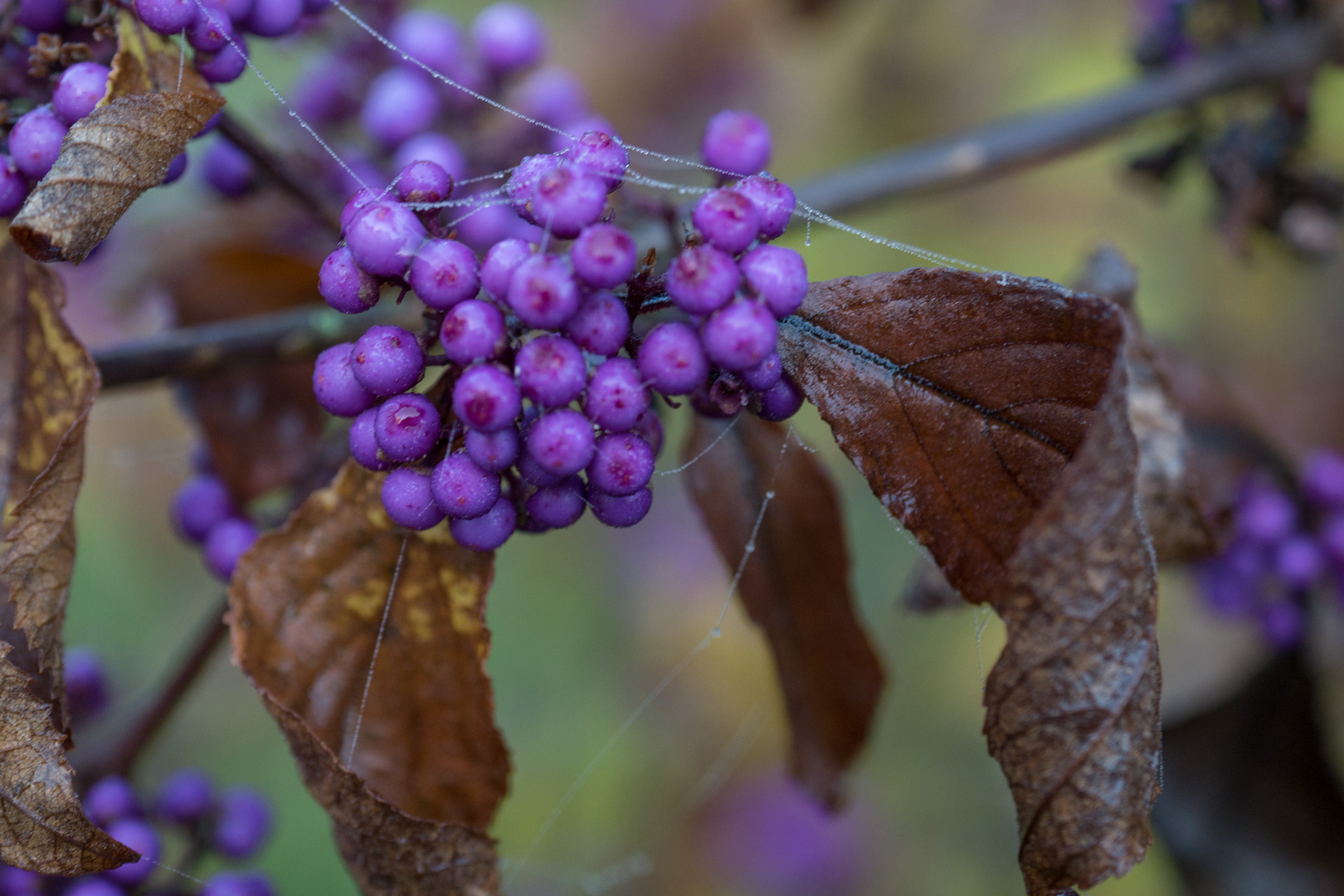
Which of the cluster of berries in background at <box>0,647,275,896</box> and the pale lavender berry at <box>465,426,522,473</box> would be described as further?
the cluster of berries in background at <box>0,647,275,896</box>

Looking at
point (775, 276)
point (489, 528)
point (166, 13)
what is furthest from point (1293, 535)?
point (166, 13)

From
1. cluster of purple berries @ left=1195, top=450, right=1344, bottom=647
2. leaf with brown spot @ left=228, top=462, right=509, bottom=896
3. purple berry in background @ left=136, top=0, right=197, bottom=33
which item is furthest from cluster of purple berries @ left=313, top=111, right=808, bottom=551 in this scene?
cluster of purple berries @ left=1195, top=450, right=1344, bottom=647

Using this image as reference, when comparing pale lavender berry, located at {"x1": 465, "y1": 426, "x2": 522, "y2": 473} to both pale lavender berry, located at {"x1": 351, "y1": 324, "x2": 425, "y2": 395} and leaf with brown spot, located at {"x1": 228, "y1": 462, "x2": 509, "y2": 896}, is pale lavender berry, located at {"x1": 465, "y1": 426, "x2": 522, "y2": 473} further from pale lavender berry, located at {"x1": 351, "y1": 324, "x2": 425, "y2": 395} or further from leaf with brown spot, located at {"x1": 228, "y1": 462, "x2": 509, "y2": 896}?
leaf with brown spot, located at {"x1": 228, "y1": 462, "x2": 509, "y2": 896}

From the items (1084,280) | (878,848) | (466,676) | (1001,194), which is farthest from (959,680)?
(466,676)

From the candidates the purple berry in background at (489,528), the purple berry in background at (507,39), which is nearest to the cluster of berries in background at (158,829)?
the purple berry in background at (489,528)

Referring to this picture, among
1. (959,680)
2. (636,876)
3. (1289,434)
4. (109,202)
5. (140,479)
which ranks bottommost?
(636,876)

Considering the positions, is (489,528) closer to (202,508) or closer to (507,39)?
(202,508)

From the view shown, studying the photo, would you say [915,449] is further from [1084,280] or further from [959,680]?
[959,680]
